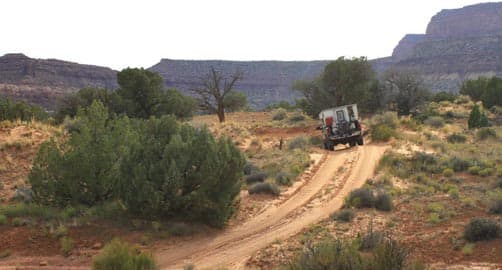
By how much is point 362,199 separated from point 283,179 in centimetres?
448

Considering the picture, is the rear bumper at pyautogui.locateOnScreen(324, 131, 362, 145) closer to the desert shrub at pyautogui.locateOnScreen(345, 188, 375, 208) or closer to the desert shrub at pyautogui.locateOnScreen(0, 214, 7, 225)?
the desert shrub at pyautogui.locateOnScreen(345, 188, 375, 208)

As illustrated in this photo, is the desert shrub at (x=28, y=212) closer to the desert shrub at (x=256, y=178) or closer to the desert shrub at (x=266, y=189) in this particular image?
the desert shrub at (x=266, y=189)

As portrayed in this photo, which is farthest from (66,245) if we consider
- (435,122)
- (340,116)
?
(435,122)

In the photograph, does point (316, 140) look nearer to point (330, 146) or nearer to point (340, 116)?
point (340, 116)

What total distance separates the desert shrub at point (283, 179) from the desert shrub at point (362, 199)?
3.94 metres

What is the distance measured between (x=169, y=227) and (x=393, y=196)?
8012mm

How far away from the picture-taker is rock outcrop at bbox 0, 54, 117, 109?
8369cm

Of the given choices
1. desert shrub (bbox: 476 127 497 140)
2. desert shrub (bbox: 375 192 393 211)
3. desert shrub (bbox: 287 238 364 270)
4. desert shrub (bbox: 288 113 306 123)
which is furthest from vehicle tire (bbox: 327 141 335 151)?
desert shrub (bbox: 288 113 306 123)

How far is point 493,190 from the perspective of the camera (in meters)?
16.8

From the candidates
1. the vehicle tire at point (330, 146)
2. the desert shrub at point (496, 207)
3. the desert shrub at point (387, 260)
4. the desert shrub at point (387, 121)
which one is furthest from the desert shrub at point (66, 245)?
the desert shrub at point (387, 121)

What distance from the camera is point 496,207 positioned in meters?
13.2

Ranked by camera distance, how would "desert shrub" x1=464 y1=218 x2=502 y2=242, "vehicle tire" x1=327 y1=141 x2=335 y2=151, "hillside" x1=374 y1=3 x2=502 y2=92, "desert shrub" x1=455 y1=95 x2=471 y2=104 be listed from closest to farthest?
1. "desert shrub" x1=464 y1=218 x2=502 y2=242
2. "vehicle tire" x1=327 y1=141 x2=335 y2=151
3. "desert shrub" x1=455 y1=95 x2=471 y2=104
4. "hillside" x1=374 y1=3 x2=502 y2=92

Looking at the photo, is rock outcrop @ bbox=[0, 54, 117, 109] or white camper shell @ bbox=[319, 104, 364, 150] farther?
rock outcrop @ bbox=[0, 54, 117, 109]

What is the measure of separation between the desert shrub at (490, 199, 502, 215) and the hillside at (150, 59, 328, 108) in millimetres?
105667
